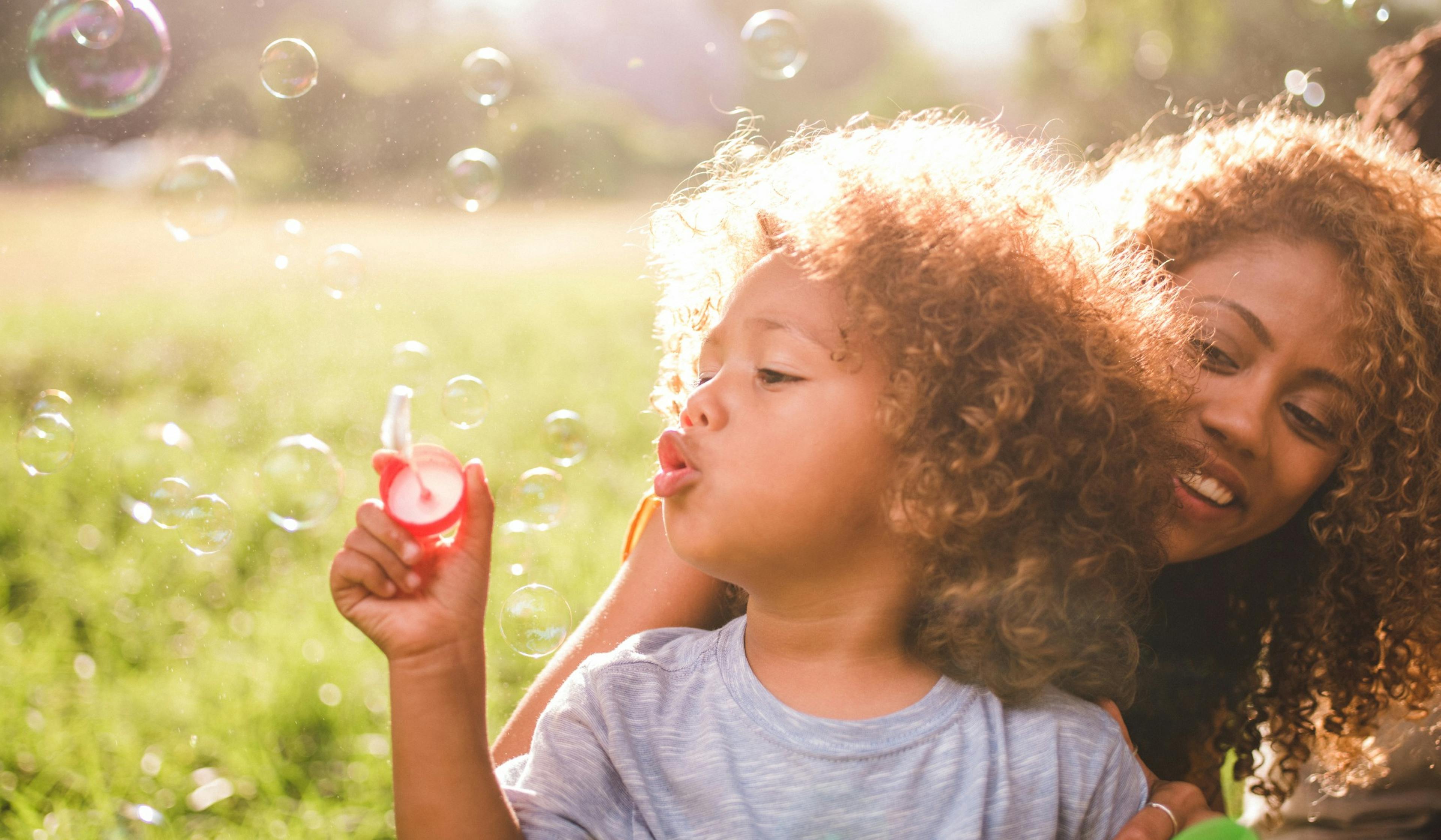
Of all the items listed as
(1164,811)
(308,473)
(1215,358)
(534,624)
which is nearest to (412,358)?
(308,473)

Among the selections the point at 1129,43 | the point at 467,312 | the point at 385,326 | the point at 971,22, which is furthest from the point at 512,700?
the point at 971,22

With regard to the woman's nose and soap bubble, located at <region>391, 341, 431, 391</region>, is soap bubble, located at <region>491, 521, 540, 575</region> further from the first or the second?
the woman's nose

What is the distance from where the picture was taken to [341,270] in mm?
2412

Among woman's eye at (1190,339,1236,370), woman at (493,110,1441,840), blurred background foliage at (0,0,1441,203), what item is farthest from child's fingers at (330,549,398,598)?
blurred background foliage at (0,0,1441,203)

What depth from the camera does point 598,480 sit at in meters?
4.16

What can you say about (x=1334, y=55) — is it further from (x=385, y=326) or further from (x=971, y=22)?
(x=971, y=22)

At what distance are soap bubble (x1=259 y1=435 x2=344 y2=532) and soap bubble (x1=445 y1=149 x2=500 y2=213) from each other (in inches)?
37.0

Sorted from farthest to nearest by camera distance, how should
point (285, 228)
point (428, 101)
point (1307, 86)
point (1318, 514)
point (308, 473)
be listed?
point (428, 101)
point (1307, 86)
point (285, 228)
point (308, 473)
point (1318, 514)

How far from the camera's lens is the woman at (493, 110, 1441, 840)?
5.37 feet

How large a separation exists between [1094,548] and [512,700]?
1.58 m

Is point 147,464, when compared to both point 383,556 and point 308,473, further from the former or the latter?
point 383,556

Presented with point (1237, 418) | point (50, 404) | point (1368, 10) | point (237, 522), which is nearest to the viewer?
point (1237, 418)

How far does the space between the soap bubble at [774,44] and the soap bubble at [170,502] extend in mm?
1455

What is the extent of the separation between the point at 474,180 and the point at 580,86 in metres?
20.5
